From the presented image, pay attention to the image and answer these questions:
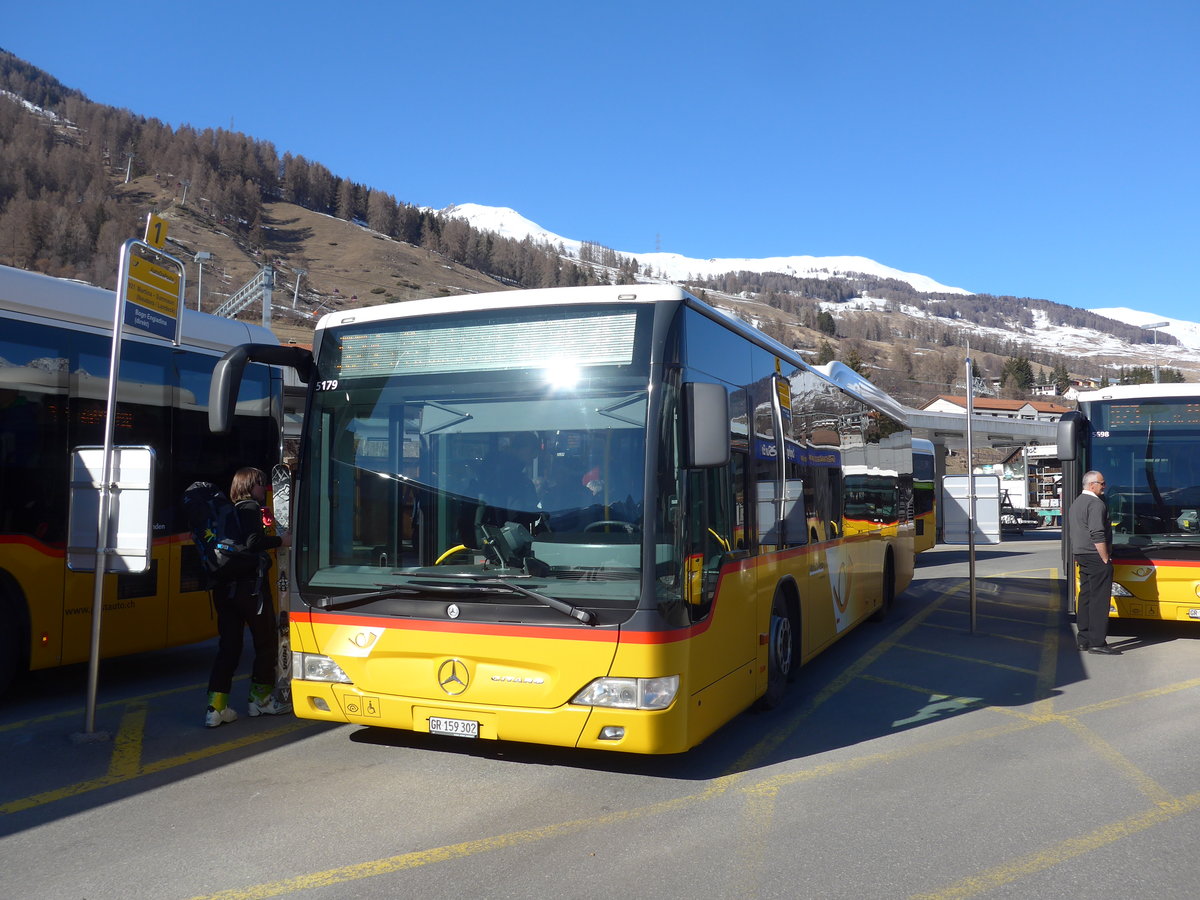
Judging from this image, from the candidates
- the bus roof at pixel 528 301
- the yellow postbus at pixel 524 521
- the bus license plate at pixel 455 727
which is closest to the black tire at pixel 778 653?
the yellow postbus at pixel 524 521

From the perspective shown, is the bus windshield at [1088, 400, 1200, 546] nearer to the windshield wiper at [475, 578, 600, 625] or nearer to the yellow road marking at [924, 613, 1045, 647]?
the yellow road marking at [924, 613, 1045, 647]

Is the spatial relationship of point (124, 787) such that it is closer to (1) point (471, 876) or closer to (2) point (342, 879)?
(2) point (342, 879)

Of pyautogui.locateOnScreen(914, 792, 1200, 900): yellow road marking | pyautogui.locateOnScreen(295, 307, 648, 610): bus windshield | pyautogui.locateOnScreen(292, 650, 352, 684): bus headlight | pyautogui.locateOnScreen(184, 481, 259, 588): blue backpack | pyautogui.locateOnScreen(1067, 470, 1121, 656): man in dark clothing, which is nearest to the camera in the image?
pyautogui.locateOnScreen(914, 792, 1200, 900): yellow road marking

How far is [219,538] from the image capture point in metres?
6.62

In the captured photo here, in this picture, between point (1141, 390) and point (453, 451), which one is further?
point (1141, 390)

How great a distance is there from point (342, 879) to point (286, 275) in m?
117

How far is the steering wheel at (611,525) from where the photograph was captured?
202 inches

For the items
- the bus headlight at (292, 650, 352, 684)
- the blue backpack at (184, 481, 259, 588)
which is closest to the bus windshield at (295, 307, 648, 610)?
the bus headlight at (292, 650, 352, 684)

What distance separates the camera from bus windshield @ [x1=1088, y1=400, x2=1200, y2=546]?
34.6 feet

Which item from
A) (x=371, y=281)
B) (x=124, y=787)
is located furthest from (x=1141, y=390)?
(x=371, y=281)

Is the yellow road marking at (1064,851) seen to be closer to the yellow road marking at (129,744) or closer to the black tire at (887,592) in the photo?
the yellow road marking at (129,744)

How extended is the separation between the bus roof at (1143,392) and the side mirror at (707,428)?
7600 millimetres

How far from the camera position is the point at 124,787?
18.1 ft

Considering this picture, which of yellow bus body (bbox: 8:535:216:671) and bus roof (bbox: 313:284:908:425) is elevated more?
bus roof (bbox: 313:284:908:425)
